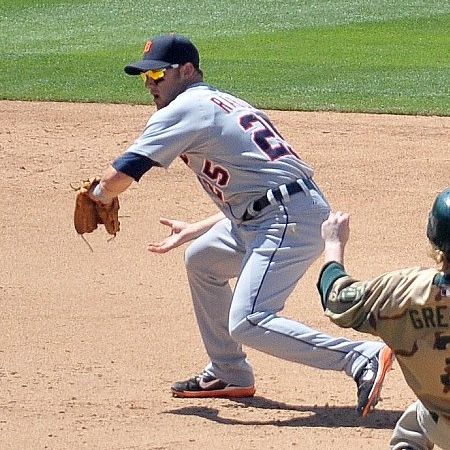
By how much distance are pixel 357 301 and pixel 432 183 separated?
5.76 m

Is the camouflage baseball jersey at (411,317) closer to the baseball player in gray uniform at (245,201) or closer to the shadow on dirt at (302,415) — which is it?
the baseball player in gray uniform at (245,201)

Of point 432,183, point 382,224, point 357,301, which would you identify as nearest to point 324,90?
point 432,183

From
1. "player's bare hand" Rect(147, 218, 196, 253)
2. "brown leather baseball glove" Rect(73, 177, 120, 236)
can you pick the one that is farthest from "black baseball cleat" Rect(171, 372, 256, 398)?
"brown leather baseball glove" Rect(73, 177, 120, 236)

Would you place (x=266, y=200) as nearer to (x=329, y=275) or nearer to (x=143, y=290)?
(x=329, y=275)

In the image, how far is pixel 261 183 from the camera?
17.5ft

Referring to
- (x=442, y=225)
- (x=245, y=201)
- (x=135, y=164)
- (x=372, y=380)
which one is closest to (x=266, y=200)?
(x=245, y=201)

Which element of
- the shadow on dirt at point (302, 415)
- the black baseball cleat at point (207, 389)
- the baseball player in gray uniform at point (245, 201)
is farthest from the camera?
the black baseball cleat at point (207, 389)

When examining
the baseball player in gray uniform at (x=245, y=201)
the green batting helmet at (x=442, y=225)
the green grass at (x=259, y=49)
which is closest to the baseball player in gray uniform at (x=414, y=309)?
the green batting helmet at (x=442, y=225)

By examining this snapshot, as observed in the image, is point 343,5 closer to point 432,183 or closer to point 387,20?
point 387,20

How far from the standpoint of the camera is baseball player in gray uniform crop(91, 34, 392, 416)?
17.0ft

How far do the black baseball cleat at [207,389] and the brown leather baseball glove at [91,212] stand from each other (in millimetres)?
790

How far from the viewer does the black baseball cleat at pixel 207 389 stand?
570 cm

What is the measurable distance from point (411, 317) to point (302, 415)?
1843 mm

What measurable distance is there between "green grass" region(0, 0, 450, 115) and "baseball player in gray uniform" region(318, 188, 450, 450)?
7.98m
